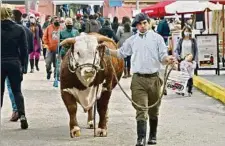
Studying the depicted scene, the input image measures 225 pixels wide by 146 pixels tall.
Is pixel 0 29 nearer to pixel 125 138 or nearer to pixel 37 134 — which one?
pixel 37 134

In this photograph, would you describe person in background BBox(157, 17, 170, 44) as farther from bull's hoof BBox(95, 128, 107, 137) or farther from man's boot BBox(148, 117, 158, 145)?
man's boot BBox(148, 117, 158, 145)

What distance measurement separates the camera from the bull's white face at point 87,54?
9.98m

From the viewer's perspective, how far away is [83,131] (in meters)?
11.1

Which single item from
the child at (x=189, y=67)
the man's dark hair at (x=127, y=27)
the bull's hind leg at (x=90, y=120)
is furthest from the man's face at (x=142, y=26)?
the man's dark hair at (x=127, y=27)

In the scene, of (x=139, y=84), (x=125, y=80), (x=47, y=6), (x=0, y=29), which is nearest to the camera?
(x=139, y=84)

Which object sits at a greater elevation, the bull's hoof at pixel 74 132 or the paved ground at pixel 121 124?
the bull's hoof at pixel 74 132

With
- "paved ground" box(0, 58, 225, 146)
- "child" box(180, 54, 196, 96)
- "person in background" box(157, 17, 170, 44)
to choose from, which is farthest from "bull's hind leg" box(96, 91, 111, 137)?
"person in background" box(157, 17, 170, 44)

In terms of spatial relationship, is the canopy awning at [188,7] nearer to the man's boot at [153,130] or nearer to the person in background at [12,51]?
the person in background at [12,51]

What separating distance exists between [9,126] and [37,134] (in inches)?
36.6

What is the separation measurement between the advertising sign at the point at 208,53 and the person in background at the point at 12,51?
11.2 m

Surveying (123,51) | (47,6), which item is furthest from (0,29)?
(47,6)

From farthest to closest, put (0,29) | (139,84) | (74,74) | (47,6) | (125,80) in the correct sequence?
(47,6)
(125,80)
(0,29)
(74,74)
(139,84)

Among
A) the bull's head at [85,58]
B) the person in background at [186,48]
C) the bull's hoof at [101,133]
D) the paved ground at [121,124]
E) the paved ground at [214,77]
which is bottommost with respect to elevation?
the paved ground at [214,77]

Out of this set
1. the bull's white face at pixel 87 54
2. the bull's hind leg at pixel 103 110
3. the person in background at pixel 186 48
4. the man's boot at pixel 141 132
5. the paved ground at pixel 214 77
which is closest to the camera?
the man's boot at pixel 141 132
